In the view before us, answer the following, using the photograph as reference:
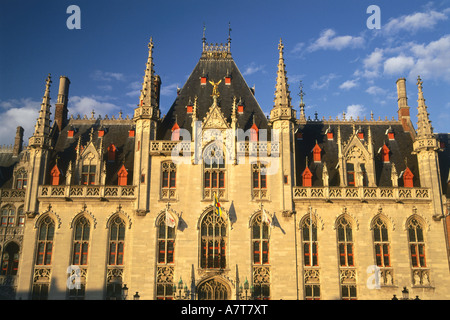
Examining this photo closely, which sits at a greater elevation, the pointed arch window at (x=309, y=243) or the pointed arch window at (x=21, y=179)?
the pointed arch window at (x=21, y=179)

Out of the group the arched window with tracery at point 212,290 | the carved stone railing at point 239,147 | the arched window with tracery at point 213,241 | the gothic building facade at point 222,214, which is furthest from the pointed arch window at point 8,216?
the arched window with tracery at point 212,290

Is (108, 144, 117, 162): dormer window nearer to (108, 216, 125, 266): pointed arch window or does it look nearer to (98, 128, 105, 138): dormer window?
(98, 128, 105, 138): dormer window

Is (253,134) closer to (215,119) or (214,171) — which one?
(215,119)

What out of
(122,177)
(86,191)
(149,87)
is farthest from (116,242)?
(149,87)

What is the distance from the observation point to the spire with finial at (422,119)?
4150 centimetres

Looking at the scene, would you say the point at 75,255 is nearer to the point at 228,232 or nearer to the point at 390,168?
the point at 228,232

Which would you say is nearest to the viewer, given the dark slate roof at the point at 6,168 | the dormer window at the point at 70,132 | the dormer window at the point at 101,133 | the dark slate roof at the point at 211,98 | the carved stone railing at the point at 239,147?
the carved stone railing at the point at 239,147

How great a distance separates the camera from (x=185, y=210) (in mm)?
38719

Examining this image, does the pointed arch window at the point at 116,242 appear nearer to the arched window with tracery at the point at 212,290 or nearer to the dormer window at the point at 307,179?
the arched window with tracery at the point at 212,290

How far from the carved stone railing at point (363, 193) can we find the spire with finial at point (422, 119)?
525cm

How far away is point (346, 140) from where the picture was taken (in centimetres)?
4472

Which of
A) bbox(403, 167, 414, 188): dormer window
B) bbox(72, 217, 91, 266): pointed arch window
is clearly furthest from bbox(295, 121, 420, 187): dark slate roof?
bbox(72, 217, 91, 266): pointed arch window
